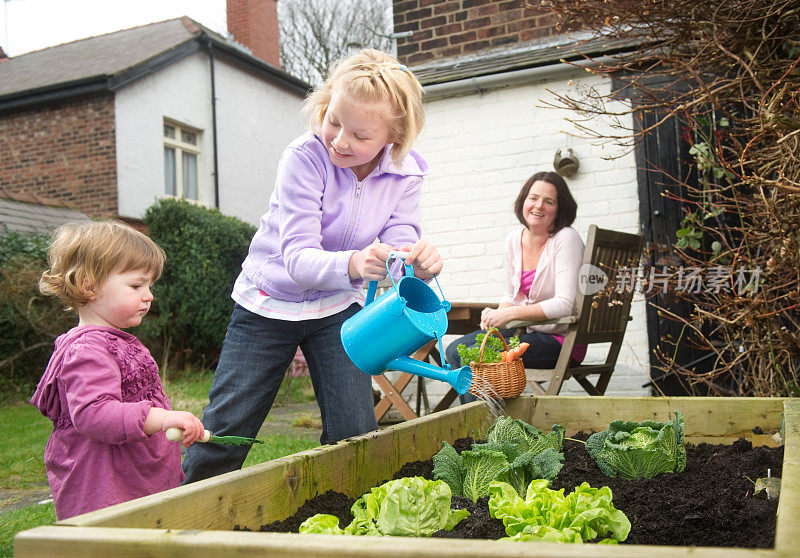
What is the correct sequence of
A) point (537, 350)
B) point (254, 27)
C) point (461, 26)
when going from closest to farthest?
point (537, 350), point (461, 26), point (254, 27)

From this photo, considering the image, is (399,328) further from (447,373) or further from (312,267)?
(312,267)

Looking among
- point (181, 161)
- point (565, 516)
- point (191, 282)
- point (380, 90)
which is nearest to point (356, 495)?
point (565, 516)

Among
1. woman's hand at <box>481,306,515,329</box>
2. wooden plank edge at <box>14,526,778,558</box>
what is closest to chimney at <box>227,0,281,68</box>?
woman's hand at <box>481,306,515,329</box>

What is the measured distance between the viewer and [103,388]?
168 cm

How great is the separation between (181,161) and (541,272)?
445 inches

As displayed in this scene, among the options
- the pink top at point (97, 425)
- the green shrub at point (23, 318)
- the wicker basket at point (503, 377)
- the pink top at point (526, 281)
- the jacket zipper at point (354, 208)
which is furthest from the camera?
the green shrub at point (23, 318)

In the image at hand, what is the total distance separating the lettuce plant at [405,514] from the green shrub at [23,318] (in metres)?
6.86

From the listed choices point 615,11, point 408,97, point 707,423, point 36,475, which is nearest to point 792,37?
point 615,11

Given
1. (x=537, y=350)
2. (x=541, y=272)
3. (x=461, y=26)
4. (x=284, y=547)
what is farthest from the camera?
(x=461, y=26)

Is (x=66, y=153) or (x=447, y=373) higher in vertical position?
(x=66, y=153)

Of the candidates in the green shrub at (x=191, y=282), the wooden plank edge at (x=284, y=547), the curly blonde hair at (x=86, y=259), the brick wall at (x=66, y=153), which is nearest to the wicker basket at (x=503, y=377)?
the curly blonde hair at (x=86, y=259)

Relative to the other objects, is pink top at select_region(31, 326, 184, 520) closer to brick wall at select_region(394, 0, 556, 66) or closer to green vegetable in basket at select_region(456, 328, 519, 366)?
green vegetable in basket at select_region(456, 328, 519, 366)

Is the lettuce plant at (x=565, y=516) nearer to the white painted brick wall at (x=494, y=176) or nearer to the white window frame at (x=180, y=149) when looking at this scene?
the white painted brick wall at (x=494, y=176)

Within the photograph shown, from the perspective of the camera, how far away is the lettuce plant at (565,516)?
1382 mm
